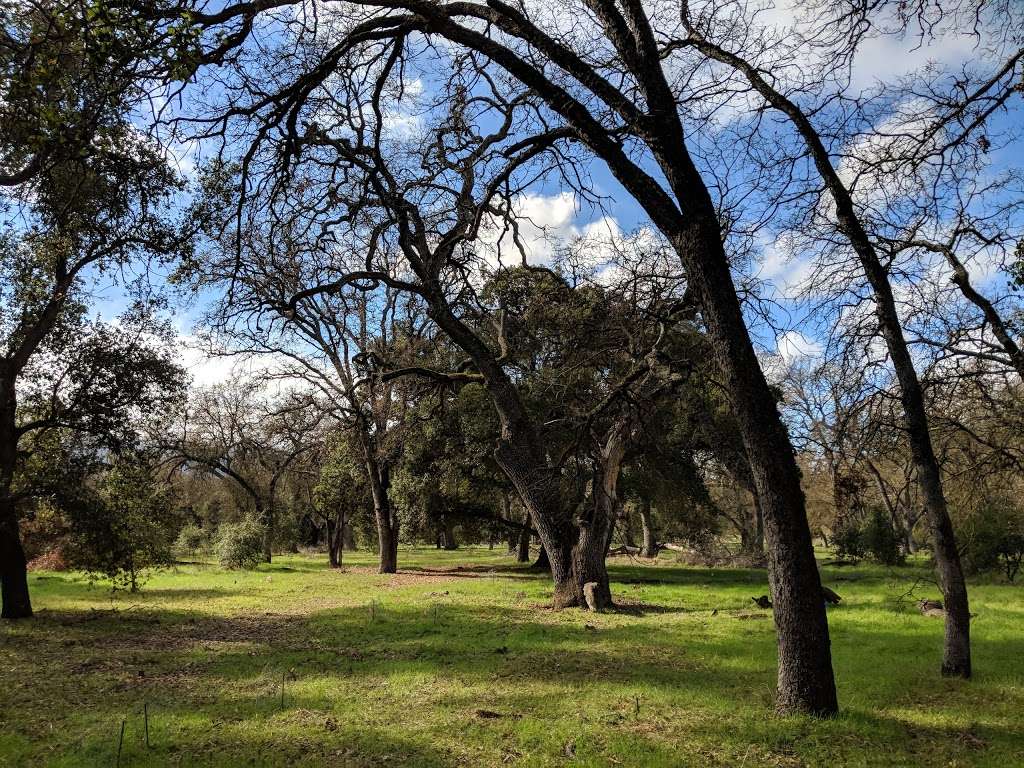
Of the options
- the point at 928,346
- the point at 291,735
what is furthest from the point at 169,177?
the point at 928,346

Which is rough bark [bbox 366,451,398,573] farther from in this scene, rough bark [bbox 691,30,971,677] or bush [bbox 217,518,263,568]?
rough bark [bbox 691,30,971,677]

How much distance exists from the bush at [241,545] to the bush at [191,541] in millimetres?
8282

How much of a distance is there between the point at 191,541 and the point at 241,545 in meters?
12.7

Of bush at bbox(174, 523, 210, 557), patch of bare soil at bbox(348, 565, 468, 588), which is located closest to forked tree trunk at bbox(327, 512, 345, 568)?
patch of bare soil at bbox(348, 565, 468, 588)

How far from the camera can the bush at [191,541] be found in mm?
36906

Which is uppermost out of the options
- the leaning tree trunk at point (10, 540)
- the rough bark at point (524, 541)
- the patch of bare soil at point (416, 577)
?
the leaning tree trunk at point (10, 540)

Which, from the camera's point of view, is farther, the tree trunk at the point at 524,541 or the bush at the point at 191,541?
the bush at the point at 191,541

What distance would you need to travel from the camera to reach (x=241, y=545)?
29062 millimetres

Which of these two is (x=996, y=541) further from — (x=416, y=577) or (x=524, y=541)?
(x=416, y=577)

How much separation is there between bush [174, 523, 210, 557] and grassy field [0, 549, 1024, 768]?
22.4 meters

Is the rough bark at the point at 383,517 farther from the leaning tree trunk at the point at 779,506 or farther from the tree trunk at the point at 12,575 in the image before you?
the leaning tree trunk at the point at 779,506

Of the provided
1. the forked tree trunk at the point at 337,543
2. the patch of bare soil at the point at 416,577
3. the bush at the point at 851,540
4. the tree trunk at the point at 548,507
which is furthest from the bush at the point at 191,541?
the bush at the point at 851,540

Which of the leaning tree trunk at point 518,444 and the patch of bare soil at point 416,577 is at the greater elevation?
the leaning tree trunk at point 518,444

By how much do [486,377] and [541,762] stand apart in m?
9.06
